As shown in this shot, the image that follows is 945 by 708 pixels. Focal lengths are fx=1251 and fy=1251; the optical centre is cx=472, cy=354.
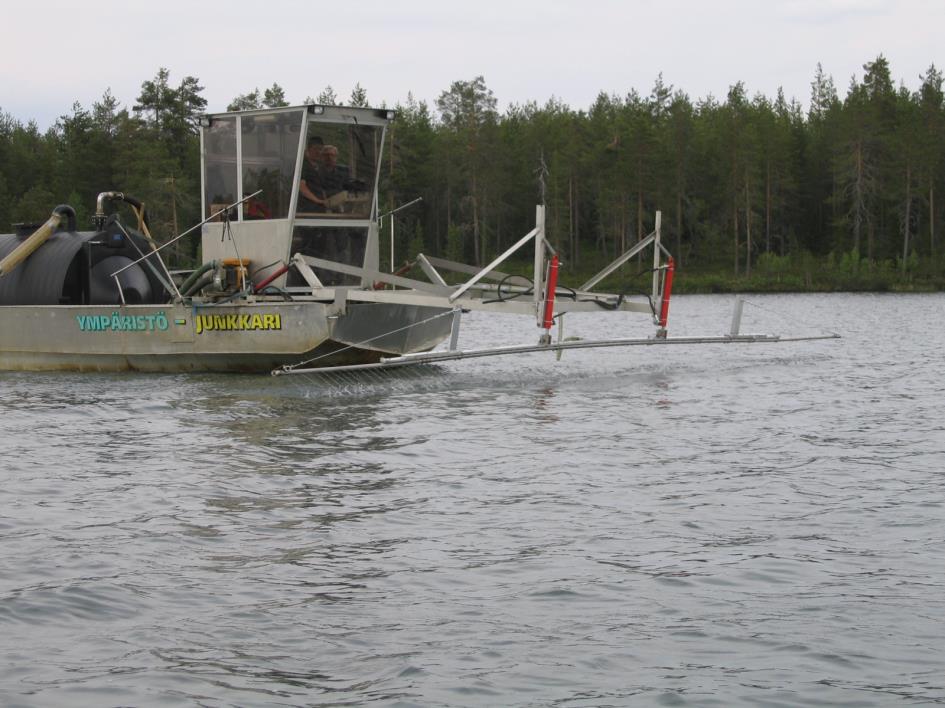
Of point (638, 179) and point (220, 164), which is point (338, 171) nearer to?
point (220, 164)

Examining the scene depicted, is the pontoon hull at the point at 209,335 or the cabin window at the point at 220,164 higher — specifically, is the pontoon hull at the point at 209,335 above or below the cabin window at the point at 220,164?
below

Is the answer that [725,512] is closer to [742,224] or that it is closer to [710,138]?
[742,224]

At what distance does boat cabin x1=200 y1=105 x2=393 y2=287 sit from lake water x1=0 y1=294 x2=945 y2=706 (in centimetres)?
516

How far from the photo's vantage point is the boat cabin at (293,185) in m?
21.5

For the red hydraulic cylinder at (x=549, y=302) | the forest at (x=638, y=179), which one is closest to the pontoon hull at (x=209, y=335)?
the red hydraulic cylinder at (x=549, y=302)

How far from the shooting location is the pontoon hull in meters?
20.0

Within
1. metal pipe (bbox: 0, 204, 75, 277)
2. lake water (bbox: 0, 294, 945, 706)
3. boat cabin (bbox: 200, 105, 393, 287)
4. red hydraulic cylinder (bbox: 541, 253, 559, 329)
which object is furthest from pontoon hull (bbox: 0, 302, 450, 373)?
red hydraulic cylinder (bbox: 541, 253, 559, 329)

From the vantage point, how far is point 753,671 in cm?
634

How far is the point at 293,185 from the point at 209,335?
298 cm

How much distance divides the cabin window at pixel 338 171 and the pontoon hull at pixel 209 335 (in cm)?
238

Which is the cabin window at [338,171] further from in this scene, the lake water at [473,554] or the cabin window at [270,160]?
the lake water at [473,554]

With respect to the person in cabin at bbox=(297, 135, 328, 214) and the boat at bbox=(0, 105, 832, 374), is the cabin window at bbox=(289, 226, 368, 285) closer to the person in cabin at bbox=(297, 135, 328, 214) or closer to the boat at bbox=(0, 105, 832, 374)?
the boat at bbox=(0, 105, 832, 374)

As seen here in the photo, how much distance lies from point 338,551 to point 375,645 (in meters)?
2.02

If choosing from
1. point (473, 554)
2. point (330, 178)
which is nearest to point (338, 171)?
point (330, 178)
